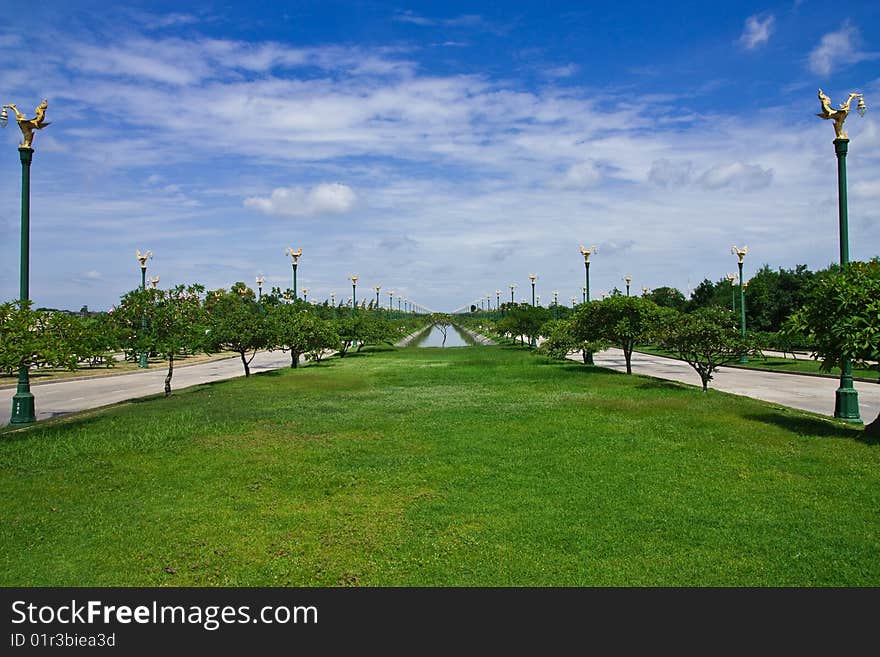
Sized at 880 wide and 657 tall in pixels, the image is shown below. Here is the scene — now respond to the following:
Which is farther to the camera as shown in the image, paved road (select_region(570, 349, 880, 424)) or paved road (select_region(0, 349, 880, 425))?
paved road (select_region(0, 349, 880, 425))

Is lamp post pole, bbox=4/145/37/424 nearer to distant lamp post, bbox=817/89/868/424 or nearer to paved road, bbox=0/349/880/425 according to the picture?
paved road, bbox=0/349/880/425

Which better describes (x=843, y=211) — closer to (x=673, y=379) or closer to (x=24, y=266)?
(x=673, y=379)

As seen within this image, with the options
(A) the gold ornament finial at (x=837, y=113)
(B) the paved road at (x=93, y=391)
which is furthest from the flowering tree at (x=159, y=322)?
(A) the gold ornament finial at (x=837, y=113)

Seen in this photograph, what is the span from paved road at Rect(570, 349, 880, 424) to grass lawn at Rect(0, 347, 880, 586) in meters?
3.98

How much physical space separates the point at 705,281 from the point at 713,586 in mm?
62810

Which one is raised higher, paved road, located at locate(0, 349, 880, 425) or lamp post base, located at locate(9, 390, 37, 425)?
lamp post base, located at locate(9, 390, 37, 425)

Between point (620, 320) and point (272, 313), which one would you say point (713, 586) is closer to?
point (620, 320)

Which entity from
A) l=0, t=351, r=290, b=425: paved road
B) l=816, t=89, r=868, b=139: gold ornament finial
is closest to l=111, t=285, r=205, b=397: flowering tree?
l=0, t=351, r=290, b=425: paved road

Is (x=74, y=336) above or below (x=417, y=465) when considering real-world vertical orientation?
above

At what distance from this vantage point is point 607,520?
6902mm

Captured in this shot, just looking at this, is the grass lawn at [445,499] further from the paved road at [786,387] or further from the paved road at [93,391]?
the paved road at [93,391]

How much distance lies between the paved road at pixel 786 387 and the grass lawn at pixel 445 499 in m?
3.98

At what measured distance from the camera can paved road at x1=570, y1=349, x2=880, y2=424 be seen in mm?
17819
